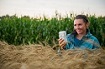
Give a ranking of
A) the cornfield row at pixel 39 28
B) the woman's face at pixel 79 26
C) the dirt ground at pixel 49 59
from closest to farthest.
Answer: the dirt ground at pixel 49 59 → the woman's face at pixel 79 26 → the cornfield row at pixel 39 28

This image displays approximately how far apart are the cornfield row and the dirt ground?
13.8 feet

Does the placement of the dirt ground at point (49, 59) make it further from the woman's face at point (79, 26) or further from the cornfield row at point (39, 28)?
the cornfield row at point (39, 28)

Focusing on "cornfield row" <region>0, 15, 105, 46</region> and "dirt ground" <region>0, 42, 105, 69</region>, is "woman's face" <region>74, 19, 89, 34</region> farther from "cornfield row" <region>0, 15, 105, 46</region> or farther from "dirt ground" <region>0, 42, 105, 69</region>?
"cornfield row" <region>0, 15, 105, 46</region>

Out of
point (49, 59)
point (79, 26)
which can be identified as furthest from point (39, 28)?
point (49, 59)

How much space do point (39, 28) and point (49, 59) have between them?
588cm

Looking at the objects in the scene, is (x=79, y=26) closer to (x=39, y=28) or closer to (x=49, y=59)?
(x=49, y=59)

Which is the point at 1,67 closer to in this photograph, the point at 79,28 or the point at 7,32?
the point at 79,28

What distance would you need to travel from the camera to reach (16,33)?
8438 mm

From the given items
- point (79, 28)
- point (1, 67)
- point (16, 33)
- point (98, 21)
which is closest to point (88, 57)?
point (1, 67)

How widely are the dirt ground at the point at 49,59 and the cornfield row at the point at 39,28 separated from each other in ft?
13.8

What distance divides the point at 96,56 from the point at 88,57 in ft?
0.18

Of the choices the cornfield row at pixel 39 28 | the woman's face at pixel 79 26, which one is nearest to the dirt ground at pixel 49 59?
the woman's face at pixel 79 26

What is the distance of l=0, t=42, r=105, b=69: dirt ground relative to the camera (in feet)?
5.29

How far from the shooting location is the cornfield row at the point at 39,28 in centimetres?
701
